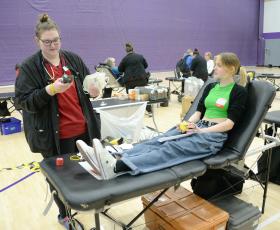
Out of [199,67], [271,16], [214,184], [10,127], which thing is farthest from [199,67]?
[271,16]

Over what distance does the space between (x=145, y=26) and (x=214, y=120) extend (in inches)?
301

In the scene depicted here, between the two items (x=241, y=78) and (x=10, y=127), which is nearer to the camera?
(x=241, y=78)

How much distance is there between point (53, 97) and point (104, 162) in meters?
0.47

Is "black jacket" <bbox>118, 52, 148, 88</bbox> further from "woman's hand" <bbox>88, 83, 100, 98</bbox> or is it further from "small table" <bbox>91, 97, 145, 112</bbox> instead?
"woman's hand" <bbox>88, 83, 100, 98</bbox>

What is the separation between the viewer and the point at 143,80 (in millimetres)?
5008

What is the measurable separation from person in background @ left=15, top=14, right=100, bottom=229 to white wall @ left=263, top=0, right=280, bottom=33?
12.5 meters

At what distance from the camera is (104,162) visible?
1317 mm

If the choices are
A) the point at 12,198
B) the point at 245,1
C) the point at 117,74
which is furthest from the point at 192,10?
the point at 12,198

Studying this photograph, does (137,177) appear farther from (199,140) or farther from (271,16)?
(271,16)

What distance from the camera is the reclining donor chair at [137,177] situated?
1179 mm

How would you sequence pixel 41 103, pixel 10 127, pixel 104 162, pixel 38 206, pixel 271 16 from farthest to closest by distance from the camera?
pixel 271 16 → pixel 10 127 → pixel 38 206 → pixel 41 103 → pixel 104 162

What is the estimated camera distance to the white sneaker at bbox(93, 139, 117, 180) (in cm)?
132

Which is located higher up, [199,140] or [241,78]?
[241,78]

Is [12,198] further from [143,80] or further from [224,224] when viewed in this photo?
[143,80]
